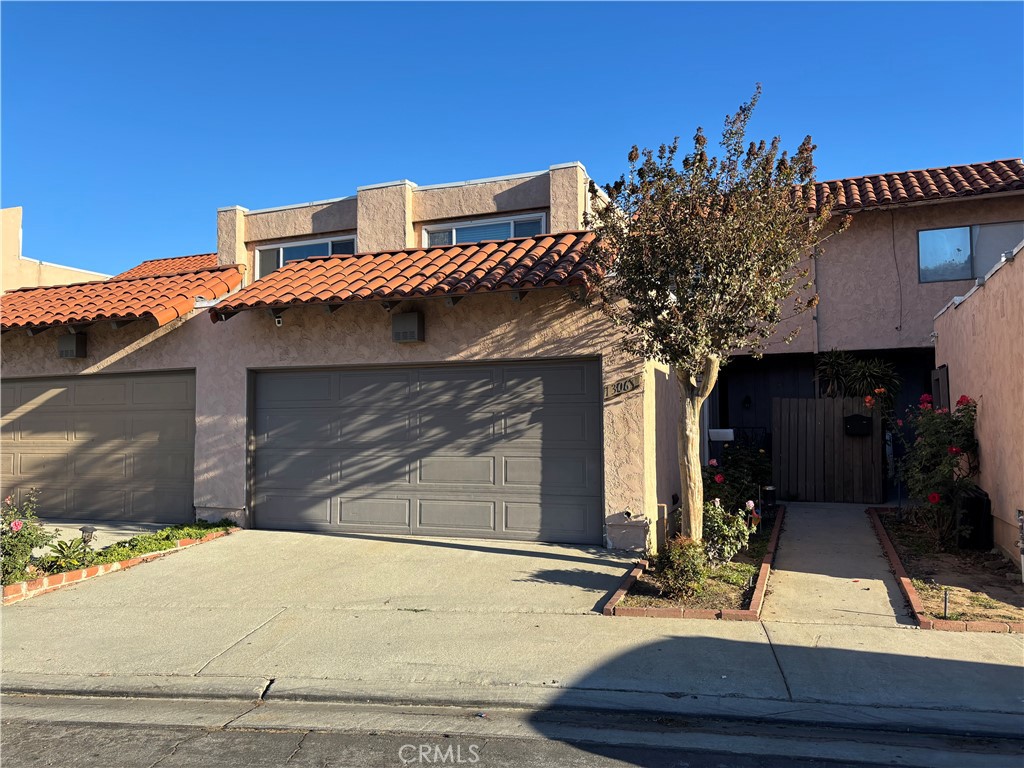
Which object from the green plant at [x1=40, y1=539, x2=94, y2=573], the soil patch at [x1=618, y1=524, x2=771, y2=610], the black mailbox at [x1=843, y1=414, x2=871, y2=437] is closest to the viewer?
the soil patch at [x1=618, y1=524, x2=771, y2=610]

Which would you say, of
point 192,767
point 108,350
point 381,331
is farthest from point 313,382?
point 192,767

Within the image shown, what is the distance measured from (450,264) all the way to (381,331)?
129 centimetres

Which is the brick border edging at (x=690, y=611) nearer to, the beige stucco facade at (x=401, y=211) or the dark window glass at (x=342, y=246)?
the beige stucco facade at (x=401, y=211)

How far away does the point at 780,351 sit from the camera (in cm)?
1532

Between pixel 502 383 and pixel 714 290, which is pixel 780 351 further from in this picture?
pixel 714 290

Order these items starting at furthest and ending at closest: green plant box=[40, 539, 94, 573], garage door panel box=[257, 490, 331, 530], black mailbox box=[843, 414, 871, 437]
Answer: black mailbox box=[843, 414, 871, 437], garage door panel box=[257, 490, 331, 530], green plant box=[40, 539, 94, 573]

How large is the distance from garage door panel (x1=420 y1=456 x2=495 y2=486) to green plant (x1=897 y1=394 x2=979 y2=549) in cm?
538

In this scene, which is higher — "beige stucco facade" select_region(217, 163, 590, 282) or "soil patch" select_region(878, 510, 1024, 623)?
"beige stucco facade" select_region(217, 163, 590, 282)

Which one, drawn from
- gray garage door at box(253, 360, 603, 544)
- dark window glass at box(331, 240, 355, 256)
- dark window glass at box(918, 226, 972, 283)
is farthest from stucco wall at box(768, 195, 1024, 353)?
dark window glass at box(331, 240, 355, 256)

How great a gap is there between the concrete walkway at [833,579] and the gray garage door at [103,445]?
822cm

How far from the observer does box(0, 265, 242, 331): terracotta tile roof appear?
10.1 meters

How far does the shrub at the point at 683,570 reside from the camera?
6531mm

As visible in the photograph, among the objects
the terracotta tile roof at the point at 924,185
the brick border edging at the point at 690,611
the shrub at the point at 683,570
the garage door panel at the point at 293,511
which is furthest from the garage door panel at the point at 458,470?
the terracotta tile roof at the point at 924,185

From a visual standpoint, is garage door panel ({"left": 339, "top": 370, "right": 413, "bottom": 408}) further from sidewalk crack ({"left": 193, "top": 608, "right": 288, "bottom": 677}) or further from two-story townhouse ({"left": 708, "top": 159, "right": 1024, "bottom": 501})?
two-story townhouse ({"left": 708, "top": 159, "right": 1024, "bottom": 501})
